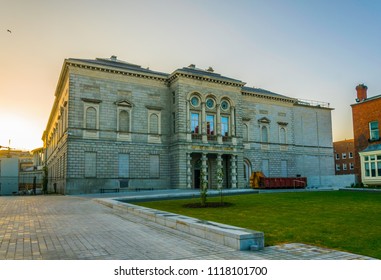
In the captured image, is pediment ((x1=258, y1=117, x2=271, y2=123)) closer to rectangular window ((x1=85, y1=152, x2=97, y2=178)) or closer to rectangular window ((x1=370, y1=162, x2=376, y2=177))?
rectangular window ((x1=370, y1=162, x2=376, y2=177))

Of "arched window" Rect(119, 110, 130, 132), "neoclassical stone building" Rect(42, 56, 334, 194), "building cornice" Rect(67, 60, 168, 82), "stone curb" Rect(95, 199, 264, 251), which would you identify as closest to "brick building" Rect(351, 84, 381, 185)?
"neoclassical stone building" Rect(42, 56, 334, 194)

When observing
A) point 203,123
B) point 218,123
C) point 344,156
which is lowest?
point 344,156

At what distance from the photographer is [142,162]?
3750 cm

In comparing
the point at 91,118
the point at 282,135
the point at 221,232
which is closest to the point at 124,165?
the point at 91,118

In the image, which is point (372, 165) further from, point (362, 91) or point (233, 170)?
point (233, 170)

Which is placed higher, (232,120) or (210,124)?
(232,120)

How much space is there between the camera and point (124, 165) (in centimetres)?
3650

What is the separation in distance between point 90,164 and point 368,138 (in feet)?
93.1

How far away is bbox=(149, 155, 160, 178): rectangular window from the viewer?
38.0m

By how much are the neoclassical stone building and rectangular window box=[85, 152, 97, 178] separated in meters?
0.10

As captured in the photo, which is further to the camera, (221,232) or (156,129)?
(156,129)

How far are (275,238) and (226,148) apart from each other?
32.7 m

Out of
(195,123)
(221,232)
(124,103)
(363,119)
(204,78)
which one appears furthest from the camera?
(204,78)
